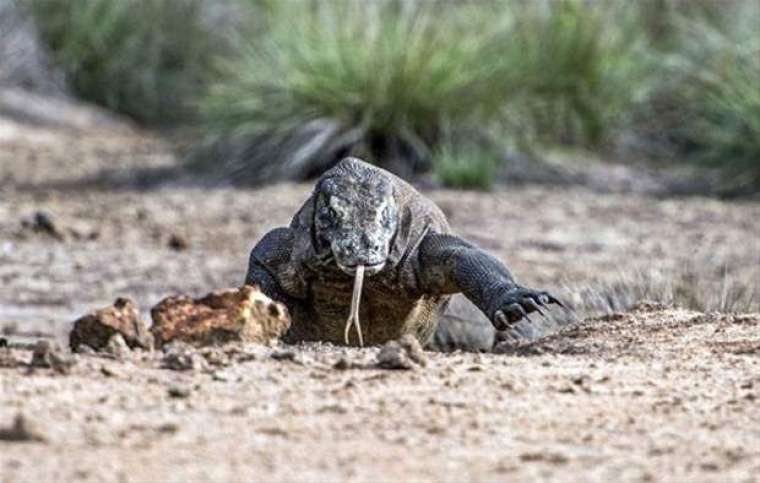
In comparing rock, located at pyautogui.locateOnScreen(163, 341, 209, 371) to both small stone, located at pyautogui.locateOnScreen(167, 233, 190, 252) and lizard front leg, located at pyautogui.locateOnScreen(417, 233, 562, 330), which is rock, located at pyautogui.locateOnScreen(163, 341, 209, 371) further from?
small stone, located at pyautogui.locateOnScreen(167, 233, 190, 252)

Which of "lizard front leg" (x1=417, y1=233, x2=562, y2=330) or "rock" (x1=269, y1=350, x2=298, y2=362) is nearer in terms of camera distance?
"rock" (x1=269, y1=350, x2=298, y2=362)

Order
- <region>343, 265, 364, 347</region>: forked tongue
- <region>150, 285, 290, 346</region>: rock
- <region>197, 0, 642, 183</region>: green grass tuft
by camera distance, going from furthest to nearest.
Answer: <region>197, 0, 642, 183</region>: green grass tuft
<region>343, 265, 364, 347</region>: forked tongue
<region>150, 285, 290, 346</region>: rock

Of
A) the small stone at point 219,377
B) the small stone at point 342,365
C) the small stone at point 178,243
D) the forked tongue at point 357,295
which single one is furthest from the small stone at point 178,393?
the small stone at point 178,243

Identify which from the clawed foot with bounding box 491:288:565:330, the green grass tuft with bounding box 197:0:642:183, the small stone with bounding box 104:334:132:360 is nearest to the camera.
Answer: the small stone with bounding box 104:334:132:360

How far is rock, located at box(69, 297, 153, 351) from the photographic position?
5715mm

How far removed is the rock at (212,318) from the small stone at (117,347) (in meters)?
0.21

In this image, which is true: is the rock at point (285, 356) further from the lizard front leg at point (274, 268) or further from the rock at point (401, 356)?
the lizard front leg at point (274, 268)

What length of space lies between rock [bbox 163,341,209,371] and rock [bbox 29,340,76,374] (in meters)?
0.25

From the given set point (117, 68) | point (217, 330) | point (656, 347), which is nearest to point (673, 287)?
point (656, 347)

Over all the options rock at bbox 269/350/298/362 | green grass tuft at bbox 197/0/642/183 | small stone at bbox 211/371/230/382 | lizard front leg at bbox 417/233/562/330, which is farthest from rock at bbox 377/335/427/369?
green grass tuft at bbox 197/0/642/183

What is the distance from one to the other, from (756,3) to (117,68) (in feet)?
26.5

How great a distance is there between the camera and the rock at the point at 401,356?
541 cm

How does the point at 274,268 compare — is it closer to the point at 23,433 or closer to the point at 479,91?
the point at 23,433

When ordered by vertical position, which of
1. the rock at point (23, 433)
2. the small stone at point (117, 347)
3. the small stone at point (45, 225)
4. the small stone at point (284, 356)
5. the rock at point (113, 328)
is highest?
the small stone at point (45, 225)
